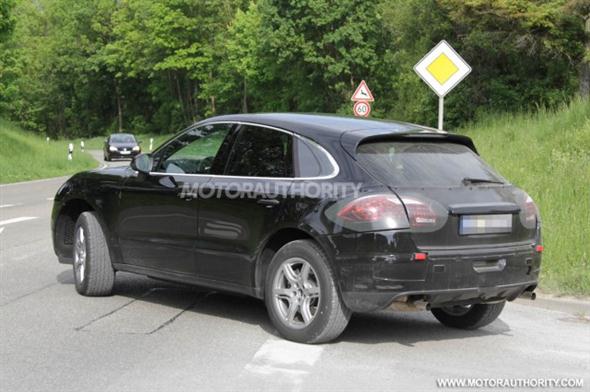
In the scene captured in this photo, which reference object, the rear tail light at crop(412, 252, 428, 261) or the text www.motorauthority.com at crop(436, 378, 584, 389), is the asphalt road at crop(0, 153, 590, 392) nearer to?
the text www.motorauthority.com at crop(436, 378, 584, 389)

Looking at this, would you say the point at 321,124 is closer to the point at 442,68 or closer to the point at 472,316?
the point at 472,316

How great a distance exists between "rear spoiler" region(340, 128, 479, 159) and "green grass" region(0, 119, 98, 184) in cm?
2351

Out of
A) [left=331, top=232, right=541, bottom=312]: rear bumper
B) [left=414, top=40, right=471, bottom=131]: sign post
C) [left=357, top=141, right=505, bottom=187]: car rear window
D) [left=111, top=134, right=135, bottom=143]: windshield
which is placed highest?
[left=414, top=40, right=471, bottom=131]: sign post

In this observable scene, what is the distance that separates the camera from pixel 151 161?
24.4 ft

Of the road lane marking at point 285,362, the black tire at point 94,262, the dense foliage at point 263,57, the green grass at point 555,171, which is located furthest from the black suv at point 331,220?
the dense foliage at point 263,57

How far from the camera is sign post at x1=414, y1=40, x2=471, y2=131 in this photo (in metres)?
12.1

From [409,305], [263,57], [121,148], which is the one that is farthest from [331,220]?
[263,57]

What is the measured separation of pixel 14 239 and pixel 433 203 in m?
8.52

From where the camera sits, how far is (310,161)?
20.5ft

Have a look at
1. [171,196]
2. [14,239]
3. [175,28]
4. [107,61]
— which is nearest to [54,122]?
[107,61]

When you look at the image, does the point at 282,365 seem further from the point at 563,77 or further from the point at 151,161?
the point at 563,77

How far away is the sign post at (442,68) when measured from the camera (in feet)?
39.7

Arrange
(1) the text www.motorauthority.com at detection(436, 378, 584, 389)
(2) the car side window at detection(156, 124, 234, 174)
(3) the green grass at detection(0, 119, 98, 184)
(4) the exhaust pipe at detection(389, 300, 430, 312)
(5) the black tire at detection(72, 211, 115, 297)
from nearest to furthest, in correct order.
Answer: (1) the text www.motorauthority.com at detection(436, 378, 584, 389), (4) the exhaust pipe at detection(389, 300, 430, 312), (2) the car side window at detection(156, 124, 234, 174), (5) the black tire at detection(72, 211, 115, 297), (3) the green grass at detection(0, 119, 98, 184)

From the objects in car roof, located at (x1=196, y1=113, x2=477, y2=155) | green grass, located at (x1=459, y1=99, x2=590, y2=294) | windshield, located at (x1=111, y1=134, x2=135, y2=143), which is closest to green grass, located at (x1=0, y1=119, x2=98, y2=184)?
windshield, located at (x1=111, y1=134, x2=135, y2=143)
